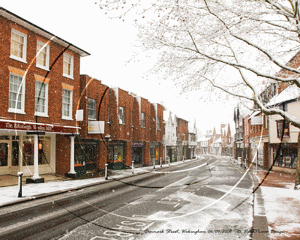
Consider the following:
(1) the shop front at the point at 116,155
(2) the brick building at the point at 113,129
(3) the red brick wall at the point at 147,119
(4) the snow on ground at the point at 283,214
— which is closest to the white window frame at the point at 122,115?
(2) the brick building at the point at 113,129

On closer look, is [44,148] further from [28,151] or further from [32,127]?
[32,127]

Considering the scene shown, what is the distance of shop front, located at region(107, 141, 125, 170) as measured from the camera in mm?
25234

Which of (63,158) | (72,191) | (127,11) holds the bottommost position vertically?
(72,191)

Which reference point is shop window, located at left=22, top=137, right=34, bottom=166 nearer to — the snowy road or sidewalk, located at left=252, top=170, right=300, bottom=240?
the snowy road

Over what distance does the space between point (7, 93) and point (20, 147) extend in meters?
4.91

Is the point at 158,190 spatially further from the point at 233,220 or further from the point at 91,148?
the point at 91,148

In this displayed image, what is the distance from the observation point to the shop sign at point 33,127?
1319 cm

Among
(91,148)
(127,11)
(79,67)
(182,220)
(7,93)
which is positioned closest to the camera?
(127,11)

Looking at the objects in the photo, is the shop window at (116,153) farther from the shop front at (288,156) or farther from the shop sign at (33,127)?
the shop front at (288,156)

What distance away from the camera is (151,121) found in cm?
3572

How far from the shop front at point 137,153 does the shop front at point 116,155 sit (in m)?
2.83

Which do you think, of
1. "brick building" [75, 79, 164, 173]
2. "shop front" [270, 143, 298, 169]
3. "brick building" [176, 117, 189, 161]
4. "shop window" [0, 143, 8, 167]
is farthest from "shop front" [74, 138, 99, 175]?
"brick building" [176, 117, 189, 161]

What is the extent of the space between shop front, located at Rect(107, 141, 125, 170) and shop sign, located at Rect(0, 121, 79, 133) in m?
7.90

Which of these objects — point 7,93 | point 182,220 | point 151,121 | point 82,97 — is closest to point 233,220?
point 182,220
